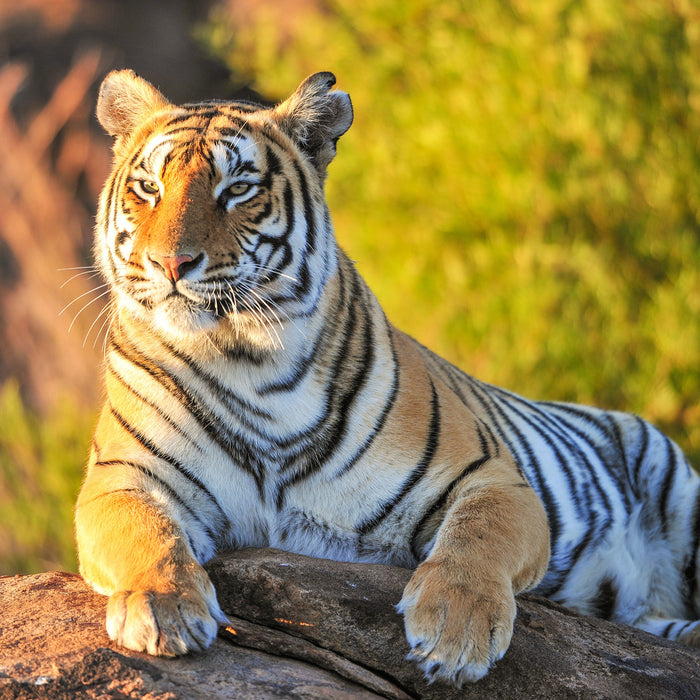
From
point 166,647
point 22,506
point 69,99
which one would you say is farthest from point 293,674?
point 69,99

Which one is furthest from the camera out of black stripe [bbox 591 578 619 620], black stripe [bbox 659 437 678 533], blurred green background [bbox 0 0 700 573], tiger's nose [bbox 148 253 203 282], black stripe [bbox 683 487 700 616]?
blurred green background [bbox 0 0 700 573]

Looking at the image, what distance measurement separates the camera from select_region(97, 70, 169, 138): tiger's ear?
2.75m

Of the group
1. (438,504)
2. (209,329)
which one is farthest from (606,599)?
(209,329)

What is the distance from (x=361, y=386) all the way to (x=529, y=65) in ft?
14.7

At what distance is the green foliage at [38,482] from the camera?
19.1 feet

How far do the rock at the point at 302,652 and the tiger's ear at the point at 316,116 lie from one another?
119 centimetres

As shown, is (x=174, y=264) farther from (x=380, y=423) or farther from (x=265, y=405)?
(x=380, y=423)

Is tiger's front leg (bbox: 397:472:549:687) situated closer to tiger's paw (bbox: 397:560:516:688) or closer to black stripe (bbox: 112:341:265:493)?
tiger's paw (bbox: 397:560:516:688)

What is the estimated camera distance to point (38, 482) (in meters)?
6.11

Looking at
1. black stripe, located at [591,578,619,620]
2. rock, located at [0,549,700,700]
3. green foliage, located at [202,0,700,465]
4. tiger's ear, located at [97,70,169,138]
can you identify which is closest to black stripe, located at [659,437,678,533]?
black stripe, located at [591,578,619,620]

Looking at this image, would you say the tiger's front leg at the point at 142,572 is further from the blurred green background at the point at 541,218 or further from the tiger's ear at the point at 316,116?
the blurred green background at the point at 541,218

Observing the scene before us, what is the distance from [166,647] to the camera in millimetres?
1835

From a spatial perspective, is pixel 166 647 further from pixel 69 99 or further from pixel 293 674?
pixel 69 99

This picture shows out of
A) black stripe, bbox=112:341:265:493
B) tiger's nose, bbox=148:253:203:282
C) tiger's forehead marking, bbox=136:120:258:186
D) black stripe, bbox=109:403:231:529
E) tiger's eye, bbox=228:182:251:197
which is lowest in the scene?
black stripe, bbox=109:403:231:529
